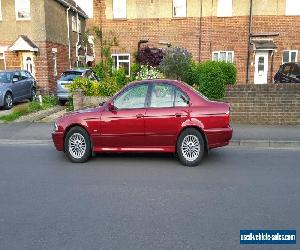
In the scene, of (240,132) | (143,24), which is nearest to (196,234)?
(240,132)

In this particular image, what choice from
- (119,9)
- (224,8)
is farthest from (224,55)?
(119,9)

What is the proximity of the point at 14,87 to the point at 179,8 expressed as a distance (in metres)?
10.6

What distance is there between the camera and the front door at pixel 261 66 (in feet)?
62.8

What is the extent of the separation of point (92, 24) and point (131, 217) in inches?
704

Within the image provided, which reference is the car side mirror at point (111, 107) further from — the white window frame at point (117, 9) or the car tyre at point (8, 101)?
the white window frame at point (117, 9)

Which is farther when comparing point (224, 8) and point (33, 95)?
point (224, 8)

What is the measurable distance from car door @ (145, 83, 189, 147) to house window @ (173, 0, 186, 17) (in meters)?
13.9

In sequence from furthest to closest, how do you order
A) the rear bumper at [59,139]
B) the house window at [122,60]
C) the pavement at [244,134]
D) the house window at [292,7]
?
1. the house window at [122,60]
2. the house window at [292,7]
3. the pavement at [244,134]
4. the rear bumper at [59,139]

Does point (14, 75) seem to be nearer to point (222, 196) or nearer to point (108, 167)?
point (108, 167)

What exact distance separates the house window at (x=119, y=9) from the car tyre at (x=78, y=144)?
14.5m

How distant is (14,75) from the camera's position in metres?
15.1

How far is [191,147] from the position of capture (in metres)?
6.48

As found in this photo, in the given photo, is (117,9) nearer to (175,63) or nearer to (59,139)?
(175,63)

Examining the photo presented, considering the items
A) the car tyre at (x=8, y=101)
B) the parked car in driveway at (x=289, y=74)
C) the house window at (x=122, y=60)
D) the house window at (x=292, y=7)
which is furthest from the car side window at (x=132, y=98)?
the house window at (x=292, y=7)
